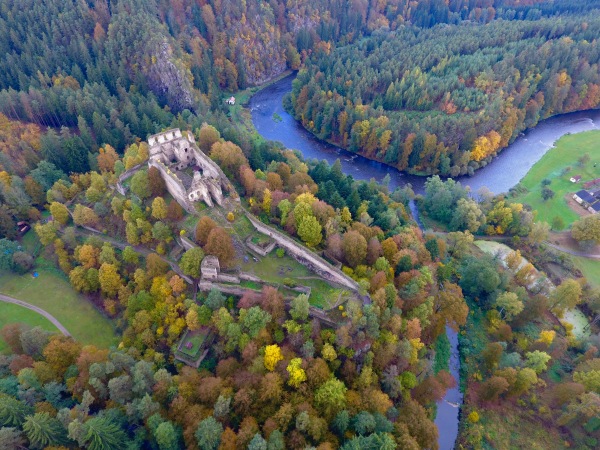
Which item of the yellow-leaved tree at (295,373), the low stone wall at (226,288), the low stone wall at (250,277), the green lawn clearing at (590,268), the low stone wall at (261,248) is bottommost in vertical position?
the green lawn clearing at (590,268)

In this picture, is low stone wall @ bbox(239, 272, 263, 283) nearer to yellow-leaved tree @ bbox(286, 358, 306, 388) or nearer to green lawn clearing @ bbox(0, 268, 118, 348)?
yellow-leaved tree @ bbox(286, 358, 306, 388)

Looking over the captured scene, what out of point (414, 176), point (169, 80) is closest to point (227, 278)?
point (414, 176)

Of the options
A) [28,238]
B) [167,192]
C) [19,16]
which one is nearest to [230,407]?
[167,192]

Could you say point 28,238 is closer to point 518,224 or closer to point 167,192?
point 167,192

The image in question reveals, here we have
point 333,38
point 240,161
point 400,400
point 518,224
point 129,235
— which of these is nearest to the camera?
point 400,400

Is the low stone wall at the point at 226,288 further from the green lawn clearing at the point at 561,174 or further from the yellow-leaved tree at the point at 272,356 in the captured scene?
the green lawn clearing at the point at 561,174

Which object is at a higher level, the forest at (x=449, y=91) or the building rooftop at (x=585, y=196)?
the forest at (x=449, y=91)

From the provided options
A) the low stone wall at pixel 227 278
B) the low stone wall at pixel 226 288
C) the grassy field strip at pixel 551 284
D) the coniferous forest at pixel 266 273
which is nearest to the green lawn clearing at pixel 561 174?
the coniferous forest at pixel 266 273
